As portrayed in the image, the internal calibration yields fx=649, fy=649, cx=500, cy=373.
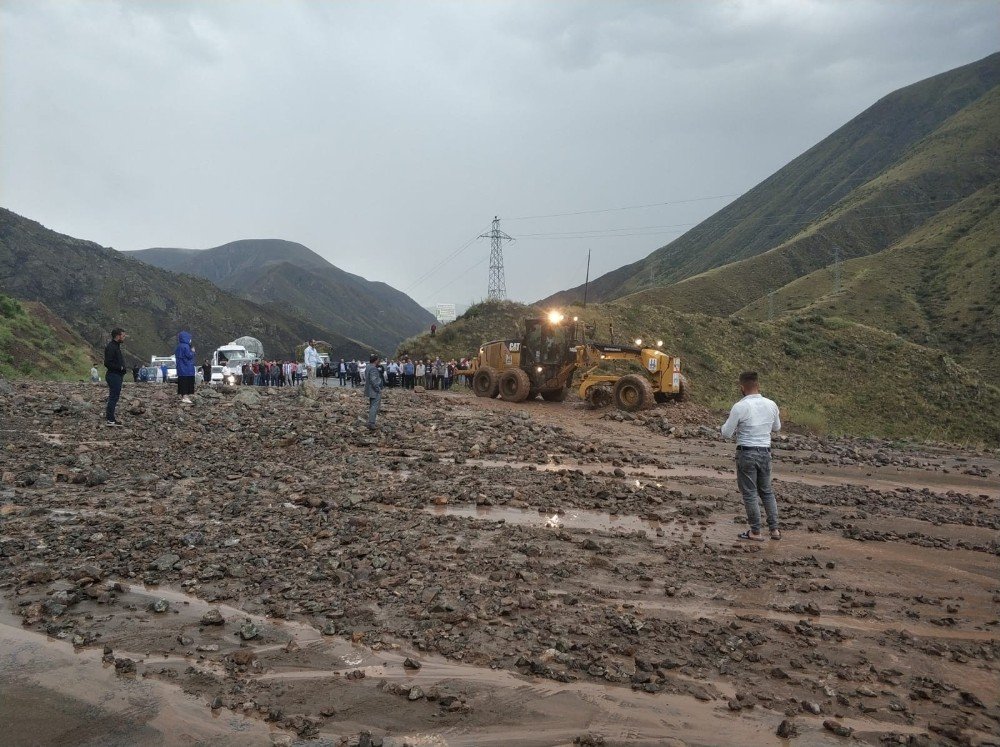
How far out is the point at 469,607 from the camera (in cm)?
483

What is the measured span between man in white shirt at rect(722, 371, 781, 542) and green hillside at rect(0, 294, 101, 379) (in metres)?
31.0

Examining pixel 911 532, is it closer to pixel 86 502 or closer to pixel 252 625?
pixel 252 625

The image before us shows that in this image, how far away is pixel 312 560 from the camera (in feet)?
18.9

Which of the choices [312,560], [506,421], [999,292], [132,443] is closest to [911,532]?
[312,560]

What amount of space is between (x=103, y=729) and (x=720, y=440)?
1454 centimetres

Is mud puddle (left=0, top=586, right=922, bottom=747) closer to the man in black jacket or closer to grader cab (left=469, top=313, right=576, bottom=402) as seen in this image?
the man in black jacket

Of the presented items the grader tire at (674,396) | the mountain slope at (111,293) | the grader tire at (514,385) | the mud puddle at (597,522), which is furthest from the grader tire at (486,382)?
the mountain slope at (111,293)

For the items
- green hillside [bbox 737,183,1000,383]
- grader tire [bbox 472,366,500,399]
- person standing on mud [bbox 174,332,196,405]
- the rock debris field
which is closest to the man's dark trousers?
the rock debris field

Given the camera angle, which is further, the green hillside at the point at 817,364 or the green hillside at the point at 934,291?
the green hillside at the point at 934,291

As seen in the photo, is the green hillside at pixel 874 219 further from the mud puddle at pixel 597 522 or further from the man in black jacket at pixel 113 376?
the mud puddle at pixel 597 522

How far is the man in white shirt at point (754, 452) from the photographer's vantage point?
7.02 m

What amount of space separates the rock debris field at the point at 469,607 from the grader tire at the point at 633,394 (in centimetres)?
956

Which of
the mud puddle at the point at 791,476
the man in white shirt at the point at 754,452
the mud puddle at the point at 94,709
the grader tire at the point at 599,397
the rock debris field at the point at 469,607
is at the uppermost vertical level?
the grader tire at the point at 599,397

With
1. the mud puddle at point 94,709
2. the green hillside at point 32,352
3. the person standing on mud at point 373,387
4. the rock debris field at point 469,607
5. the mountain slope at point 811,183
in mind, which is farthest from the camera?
the mountain slope at point 811,183
